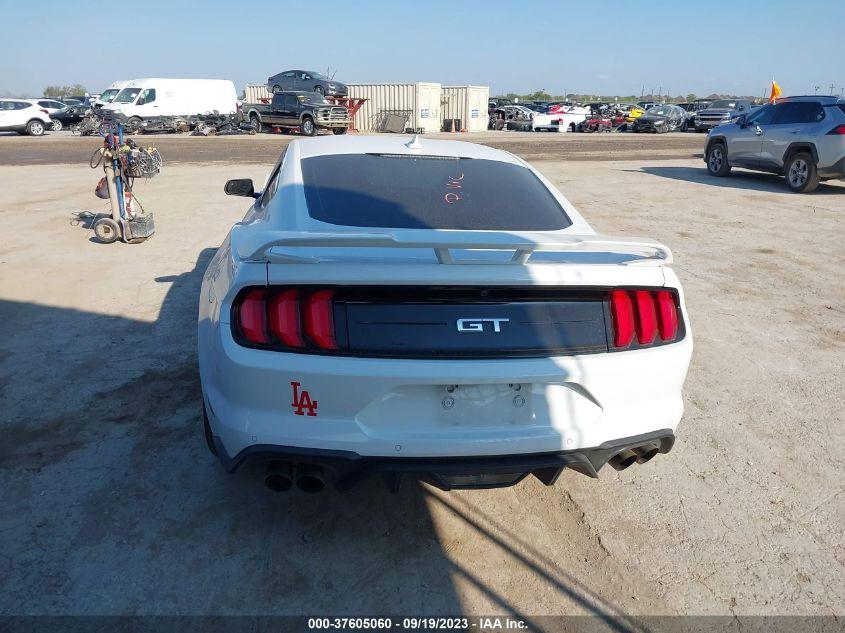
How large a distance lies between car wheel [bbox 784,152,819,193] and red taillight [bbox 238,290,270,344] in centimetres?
1357

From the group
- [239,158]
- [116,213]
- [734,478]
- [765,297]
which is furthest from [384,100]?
[734,478]

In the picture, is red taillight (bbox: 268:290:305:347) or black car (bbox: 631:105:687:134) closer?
red taillight (bbox: 268:290:305:347)

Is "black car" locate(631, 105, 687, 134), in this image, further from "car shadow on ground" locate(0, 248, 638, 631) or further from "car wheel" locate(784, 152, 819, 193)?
"car shadow on ground" locate(0, 248, 638, 631)

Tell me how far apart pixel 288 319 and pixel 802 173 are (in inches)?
547

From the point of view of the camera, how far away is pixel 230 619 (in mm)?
2467

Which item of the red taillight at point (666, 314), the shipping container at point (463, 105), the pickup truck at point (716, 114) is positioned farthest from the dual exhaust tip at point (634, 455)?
the shipping container at point (463, 105)

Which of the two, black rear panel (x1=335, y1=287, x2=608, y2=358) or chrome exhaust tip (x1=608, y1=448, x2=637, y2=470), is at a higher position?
black rear panel (x1=335, y1=287, x2=608, y2=358)

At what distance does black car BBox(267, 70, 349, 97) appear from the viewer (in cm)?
3647

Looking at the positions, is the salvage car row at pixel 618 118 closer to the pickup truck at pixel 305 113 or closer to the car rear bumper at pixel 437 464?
the pickup truck at pixel 305 113

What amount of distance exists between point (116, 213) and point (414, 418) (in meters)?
7.05

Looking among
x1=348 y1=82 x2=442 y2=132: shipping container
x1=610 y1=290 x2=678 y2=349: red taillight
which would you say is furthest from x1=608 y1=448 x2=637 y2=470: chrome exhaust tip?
x1=348 y1=82 x2=442 y2=132: shipping container

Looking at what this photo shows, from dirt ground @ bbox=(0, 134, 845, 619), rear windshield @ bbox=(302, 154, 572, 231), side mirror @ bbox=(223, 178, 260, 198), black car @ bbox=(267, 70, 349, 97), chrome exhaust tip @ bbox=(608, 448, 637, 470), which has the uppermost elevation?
black car @ bbox=(267, 70, 349, 97)

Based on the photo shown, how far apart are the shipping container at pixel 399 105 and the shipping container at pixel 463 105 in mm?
1116

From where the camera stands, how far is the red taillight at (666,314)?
9.33 feet
